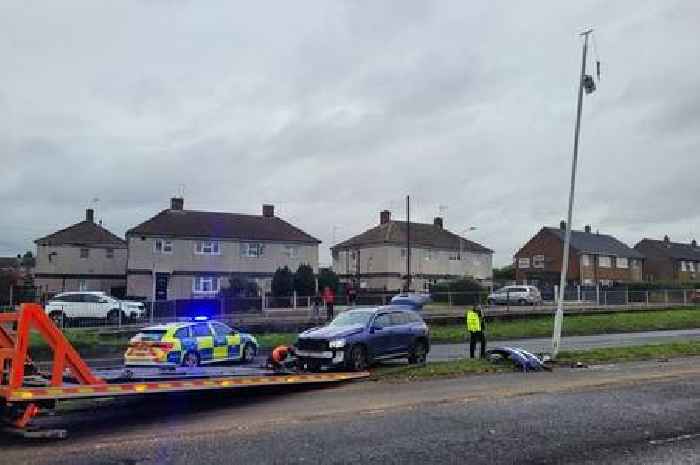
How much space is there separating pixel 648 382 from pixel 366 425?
293 inches

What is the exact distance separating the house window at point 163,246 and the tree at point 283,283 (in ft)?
31.9

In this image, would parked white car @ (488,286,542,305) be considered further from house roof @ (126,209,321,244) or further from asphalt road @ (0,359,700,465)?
asphalt road @ (0,359,700,465)

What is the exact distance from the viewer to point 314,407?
11969 mm

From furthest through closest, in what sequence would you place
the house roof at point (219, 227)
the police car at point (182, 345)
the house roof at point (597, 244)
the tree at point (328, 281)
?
the house roof at point (597, 244) → the house roof at point (219, 227) → the tree at point (328, 281) → the police car at point (182, 345)

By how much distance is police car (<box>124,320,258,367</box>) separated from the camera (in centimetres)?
1723

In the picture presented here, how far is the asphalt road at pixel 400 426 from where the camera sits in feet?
27.9

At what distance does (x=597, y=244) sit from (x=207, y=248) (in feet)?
173

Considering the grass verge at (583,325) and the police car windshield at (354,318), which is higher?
the police car windshield at (354,318)

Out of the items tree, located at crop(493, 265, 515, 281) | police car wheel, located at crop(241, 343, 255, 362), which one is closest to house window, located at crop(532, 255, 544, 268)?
tree, located at crop(493, 265, 515, 281)

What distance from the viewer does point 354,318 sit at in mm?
17719

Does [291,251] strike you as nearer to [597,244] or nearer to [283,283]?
[283,283]

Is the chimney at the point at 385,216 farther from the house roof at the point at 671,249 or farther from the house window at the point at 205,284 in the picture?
the house roof at the point at 671,249

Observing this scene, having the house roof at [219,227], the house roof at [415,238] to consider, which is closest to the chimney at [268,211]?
the house roof at [219,227]

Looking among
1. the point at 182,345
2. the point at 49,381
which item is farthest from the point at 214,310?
the point at 49,381
